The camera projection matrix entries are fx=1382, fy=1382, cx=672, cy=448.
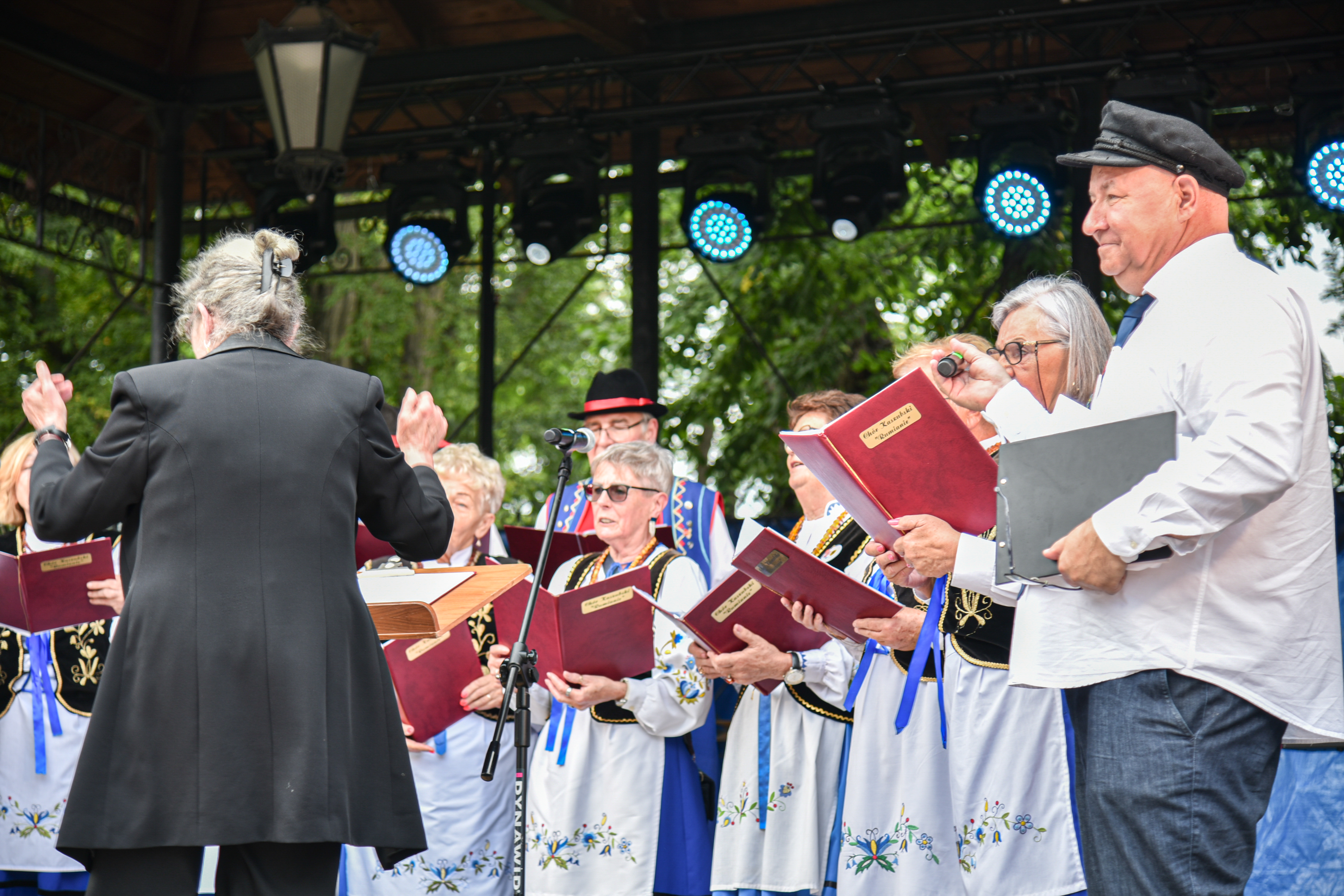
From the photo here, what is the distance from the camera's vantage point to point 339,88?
17.7ft

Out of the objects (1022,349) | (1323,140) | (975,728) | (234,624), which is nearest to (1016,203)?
(1323,140)

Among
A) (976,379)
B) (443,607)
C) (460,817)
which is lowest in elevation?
(460,817)

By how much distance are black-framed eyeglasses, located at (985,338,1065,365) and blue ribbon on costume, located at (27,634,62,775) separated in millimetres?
3528

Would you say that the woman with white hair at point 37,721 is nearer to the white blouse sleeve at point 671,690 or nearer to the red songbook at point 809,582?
the white blouse sleeve at point 671,690

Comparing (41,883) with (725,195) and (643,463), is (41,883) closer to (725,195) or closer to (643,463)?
(643,463)

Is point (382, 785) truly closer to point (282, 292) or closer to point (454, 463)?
point (282, 292)

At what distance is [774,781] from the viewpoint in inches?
152

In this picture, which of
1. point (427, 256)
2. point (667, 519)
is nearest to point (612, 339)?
point (427, 256)

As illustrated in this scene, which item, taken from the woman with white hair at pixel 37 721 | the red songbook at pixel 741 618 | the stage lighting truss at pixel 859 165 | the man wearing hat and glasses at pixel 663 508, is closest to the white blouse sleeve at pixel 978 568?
the red songbook at pixel 741 618

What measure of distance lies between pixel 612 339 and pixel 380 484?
993 centimetres

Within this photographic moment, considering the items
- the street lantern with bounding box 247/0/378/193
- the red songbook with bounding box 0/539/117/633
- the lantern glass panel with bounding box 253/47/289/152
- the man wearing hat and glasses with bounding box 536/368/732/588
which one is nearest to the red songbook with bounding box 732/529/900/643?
the man wearing hat and glasses with bounding box 536/368/732/588

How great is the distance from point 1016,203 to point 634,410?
83.1 inches

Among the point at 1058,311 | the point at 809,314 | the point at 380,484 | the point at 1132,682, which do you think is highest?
the point at 809,314

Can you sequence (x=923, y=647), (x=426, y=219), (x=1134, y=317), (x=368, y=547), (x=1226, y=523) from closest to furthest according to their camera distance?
(x=1226, y=523) → (x=1134, y=317) → (x=923, y=647) → (x=368, y=547) → (x=426, y=219)
